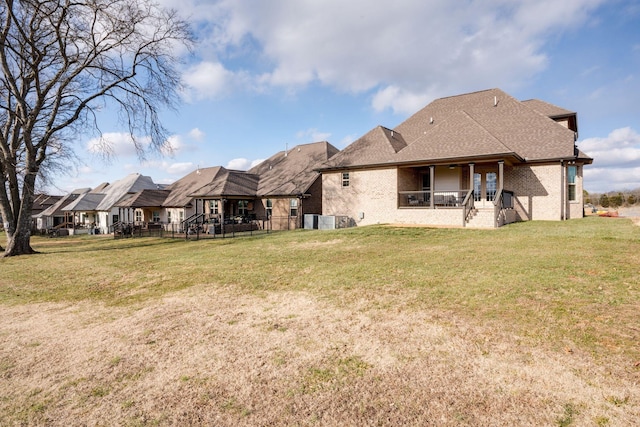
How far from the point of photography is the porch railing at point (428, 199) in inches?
803

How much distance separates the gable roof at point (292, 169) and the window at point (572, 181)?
17.5 meters

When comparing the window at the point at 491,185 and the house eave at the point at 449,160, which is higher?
the house eave at the point at 449,160

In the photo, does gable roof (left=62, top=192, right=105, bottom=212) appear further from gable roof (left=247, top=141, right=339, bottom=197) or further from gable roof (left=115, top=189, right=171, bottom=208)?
gable roof (left=247, top=141, right=339, bottom=197)

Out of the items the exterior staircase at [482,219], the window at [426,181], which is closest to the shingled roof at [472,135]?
the window at [426,181]

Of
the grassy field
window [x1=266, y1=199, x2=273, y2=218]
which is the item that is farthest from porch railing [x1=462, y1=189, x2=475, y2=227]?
window [x1=266, y1=199, x2=273, y2=218]

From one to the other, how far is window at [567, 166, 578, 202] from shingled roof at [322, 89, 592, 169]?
59.4 inches

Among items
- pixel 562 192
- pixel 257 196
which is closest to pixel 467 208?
pixel 562 192

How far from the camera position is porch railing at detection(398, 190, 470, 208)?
66.9ft

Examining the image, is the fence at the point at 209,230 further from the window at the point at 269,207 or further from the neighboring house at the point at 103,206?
the neighboring house at the point at 103,206

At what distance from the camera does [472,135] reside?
66.5 ft

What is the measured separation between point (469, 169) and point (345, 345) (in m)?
20.1

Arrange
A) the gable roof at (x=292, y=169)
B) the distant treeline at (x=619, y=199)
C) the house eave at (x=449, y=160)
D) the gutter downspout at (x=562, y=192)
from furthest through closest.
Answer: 1. the distant treeline at (x=619, y=199)
2. the gable roof at (x=292, y=169)
3. the gutter downspout at (x=562, y=192)
4. the house eave at (x=449, y=160)

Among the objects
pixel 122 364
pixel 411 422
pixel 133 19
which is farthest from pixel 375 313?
pixel 133 19

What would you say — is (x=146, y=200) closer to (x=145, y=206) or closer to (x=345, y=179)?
(x=145, y=206)
